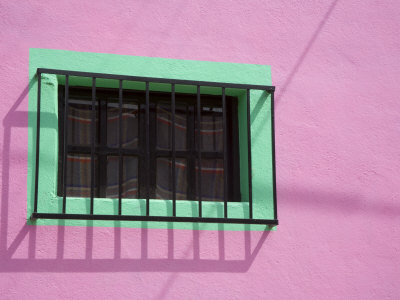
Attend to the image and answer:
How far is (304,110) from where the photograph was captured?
18.2 ft

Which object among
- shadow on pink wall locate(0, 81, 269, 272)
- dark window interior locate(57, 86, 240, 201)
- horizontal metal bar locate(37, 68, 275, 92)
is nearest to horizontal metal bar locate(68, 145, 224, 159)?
dark window interior locate(57, 86, 240, 201)

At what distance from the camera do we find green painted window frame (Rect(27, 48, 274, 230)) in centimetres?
499

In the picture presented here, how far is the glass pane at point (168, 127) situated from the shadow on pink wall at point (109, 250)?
0.62 metres

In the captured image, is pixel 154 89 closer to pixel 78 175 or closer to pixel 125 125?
pixel 125 125

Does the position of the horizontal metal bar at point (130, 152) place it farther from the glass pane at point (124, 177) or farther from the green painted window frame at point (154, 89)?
the green painted window frame at point (154, 89)

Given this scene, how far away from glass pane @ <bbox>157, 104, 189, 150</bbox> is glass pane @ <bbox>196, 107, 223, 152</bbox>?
130 millimetres

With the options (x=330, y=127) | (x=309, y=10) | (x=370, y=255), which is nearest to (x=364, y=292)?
(x=370, y=255)

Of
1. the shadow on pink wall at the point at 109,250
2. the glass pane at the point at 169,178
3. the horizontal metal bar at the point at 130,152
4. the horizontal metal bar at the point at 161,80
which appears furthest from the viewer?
the glass pane at the point at 169,178

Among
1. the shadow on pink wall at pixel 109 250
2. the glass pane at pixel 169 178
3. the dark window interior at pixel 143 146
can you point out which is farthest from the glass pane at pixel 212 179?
the shadow on pink wall at pixel 109 250

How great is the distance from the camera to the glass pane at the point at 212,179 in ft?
17.8

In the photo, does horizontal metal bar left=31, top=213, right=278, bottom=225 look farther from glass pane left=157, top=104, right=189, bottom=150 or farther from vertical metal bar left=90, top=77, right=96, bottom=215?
glass pane left=157, top=104, right=189, bottom=150

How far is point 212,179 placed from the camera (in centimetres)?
546

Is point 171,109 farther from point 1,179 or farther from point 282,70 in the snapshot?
point 1,179

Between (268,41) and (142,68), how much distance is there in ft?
3.02
